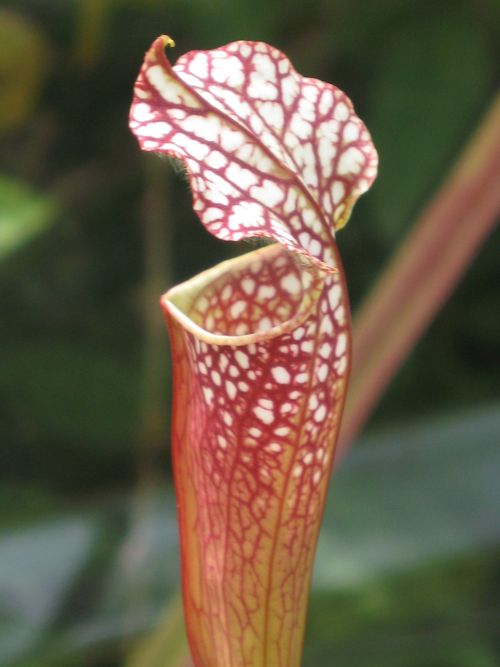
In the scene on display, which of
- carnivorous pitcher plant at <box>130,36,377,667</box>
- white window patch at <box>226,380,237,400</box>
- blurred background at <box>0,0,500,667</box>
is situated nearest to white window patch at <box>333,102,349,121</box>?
carnivorous pitcher plant at <box>130,36,377,667</box>

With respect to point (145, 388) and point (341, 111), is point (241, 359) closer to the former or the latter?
point (341, 111)

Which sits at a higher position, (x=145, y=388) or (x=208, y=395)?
(x=208, y=395)

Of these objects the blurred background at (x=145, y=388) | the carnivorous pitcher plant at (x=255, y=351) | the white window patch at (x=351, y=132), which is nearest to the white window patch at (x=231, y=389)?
the carnivorous pitcher plant at (x=255, y=351)

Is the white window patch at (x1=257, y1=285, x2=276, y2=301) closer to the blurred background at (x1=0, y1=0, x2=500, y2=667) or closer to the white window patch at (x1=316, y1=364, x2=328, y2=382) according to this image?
the white window patch at (x1=316, y1=364, x2=328, y2=382)

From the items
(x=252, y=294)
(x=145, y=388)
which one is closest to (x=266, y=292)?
(x=252, y=294)

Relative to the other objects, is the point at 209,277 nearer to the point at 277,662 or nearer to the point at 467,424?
the point at 277,662

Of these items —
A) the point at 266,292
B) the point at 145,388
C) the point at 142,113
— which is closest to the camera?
the point at 142,113

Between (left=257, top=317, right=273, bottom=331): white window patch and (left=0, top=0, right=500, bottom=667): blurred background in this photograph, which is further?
(left=0, top=0, right=500, bottom=667): blurred background

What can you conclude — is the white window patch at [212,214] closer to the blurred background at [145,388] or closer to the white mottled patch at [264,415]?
the white mottled patch at [264,415]
